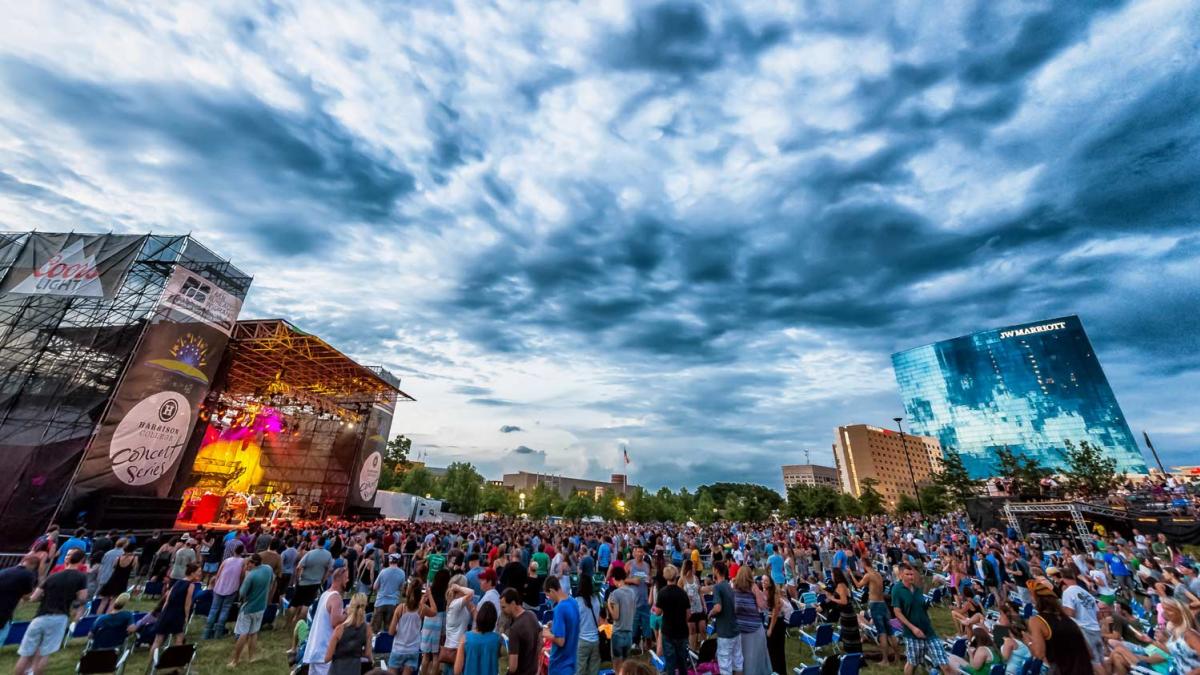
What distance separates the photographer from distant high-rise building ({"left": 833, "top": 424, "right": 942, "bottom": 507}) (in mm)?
131500

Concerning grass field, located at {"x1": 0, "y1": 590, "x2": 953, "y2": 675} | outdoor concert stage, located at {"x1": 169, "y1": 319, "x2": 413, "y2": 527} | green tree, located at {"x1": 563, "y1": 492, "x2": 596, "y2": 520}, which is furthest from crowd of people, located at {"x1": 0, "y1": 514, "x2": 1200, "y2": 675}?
green tree, located at {"x1": 563, "y1": 492, "x2": 596, "y2": 520}

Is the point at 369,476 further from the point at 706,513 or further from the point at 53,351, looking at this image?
the point at 706,513

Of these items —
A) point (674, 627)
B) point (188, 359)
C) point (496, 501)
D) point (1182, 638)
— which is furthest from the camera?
point (496, 501)

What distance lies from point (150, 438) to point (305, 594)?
1519 centimetres

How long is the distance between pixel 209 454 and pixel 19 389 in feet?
63.2

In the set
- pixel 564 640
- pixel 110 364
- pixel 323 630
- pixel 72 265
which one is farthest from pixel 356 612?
pixel 72 265

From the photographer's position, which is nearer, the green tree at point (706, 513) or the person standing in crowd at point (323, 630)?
the person standing in crowd at point (323, 630)

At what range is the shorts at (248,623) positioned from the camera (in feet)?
25.1

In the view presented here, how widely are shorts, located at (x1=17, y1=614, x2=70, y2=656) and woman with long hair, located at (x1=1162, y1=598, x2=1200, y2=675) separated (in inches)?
558

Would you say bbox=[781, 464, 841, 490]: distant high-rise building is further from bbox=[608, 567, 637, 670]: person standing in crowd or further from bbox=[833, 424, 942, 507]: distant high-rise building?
bbox=[608, 567, 637, 670]: person standing in crowd

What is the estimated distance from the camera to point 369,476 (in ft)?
117

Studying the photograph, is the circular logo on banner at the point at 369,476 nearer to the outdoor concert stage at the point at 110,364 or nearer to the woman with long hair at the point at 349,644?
the outdoor concert stage at the point at 110,364

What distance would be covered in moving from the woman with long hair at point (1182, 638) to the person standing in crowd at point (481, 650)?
311 inches

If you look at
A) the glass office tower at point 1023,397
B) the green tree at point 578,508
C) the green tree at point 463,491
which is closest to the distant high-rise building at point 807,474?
the glass office tower at point 1023,397
